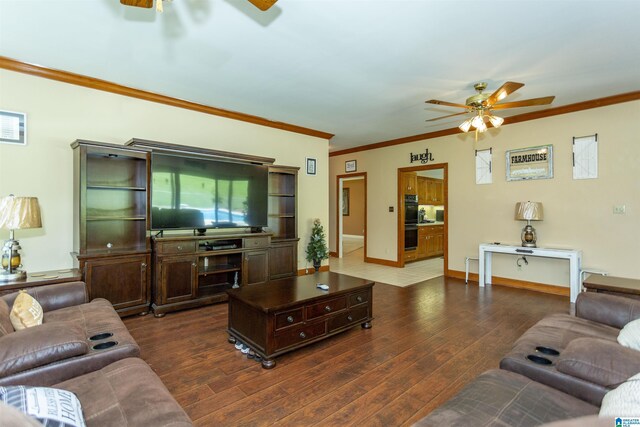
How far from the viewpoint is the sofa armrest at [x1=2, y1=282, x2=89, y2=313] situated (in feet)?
7.70

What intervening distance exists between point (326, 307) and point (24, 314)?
7.04 ft

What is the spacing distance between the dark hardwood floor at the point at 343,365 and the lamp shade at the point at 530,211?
1.35m

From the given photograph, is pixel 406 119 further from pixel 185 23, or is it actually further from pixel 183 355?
pixel 183 355

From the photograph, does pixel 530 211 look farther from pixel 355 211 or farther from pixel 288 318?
pixel 355 211

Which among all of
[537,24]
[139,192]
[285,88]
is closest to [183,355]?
[139,192]

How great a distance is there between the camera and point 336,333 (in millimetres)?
2951

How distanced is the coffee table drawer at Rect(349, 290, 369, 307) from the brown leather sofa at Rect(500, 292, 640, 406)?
1.53 metres

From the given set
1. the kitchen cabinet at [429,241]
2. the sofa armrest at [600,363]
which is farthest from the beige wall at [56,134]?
the kitchen cabinet at [429,241]

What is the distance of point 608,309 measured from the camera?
2182 mm

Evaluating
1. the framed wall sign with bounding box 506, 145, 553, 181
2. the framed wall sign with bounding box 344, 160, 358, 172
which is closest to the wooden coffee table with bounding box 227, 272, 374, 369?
the framed wall sign with bounding box 506, 145, 553, 181

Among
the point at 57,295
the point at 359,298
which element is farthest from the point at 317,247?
the point at 57,295

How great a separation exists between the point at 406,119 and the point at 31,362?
5241 mm

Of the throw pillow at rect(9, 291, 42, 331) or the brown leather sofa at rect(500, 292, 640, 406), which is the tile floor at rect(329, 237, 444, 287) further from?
the throw pillow at rect(9, 291, 42, 331)

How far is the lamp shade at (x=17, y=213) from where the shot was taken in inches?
105
